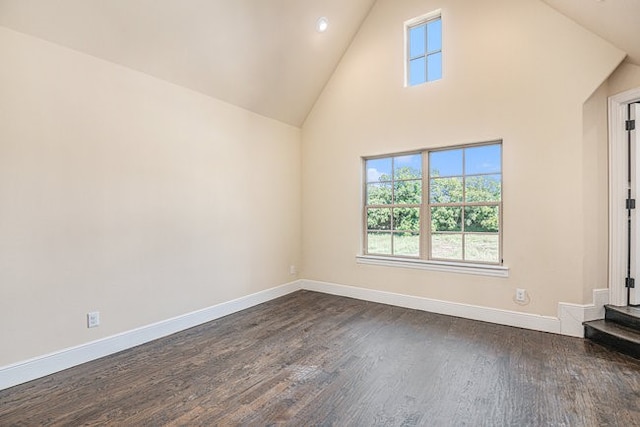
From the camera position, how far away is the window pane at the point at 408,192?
163 inches

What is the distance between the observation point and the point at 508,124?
3.43m

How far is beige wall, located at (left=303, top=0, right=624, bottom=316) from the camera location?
3123 millimetres

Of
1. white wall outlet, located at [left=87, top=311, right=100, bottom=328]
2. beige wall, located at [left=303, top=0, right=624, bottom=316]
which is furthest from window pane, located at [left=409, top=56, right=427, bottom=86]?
white wall outlet, located at [left=87, top=311, right=100, bottom=328]

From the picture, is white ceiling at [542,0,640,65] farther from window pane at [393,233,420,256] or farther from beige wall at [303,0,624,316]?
window pane at [393,233,420,256]

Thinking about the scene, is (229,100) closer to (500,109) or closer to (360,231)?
(360,231)

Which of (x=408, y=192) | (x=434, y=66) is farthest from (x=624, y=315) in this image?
(x=434, y=66)

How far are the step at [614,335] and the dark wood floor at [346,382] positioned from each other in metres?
0.10

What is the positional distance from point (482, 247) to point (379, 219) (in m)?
1.37

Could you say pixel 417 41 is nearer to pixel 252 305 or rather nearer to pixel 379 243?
pixel 379 243

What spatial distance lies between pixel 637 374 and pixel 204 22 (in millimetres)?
4808

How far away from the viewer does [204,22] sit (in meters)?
3.08

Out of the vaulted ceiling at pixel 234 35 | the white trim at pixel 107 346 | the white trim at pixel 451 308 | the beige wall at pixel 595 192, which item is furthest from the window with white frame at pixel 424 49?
the white trim at pixel 107 346

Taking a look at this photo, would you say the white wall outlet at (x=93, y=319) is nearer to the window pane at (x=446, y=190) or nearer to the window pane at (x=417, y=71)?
the window pane at (x=446, y=190)

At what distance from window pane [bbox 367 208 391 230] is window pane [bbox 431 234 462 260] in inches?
26.1
